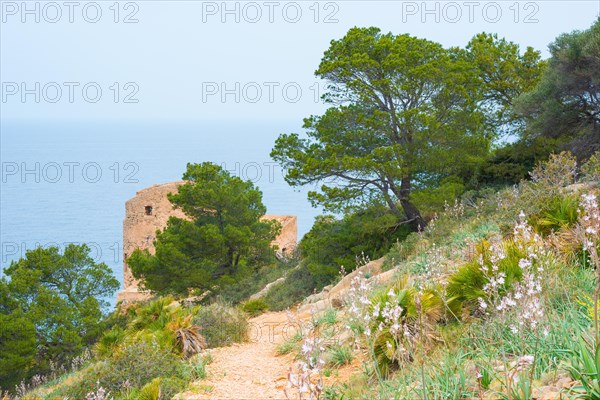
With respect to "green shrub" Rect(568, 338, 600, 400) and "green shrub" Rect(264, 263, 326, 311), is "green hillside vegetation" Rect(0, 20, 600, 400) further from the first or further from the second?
"green shrub" Rect(568, 338, 600, 400)

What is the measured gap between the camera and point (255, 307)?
Result: 1530 centimetres

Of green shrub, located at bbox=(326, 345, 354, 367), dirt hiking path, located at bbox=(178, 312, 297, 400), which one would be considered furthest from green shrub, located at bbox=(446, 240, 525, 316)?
dirt hiking path, located at bbox=(178, 312, 297, 400)

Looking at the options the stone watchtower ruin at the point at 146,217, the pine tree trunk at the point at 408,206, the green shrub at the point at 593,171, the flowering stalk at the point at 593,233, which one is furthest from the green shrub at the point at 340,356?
the stone watchtower ruin at the point at 146,217

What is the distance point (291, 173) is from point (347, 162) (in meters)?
1.97

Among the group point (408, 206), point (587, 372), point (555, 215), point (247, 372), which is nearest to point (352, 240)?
point (408, 206)

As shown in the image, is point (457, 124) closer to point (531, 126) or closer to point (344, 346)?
point (531, 126)

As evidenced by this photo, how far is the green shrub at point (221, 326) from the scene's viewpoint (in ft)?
34.7

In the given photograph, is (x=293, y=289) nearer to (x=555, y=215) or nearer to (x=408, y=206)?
(x=408, y=206)

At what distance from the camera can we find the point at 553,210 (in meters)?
8.80

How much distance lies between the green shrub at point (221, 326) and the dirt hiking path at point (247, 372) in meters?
0.21

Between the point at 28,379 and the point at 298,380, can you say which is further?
the point at 28,379

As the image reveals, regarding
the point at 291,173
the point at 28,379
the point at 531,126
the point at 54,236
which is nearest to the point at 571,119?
the point at 531,126

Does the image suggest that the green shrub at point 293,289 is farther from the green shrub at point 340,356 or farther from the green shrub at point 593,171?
the green shrub at point 340,356

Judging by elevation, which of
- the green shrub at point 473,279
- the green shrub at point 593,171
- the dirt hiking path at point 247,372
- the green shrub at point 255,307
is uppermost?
the green shrub at point 593,171
